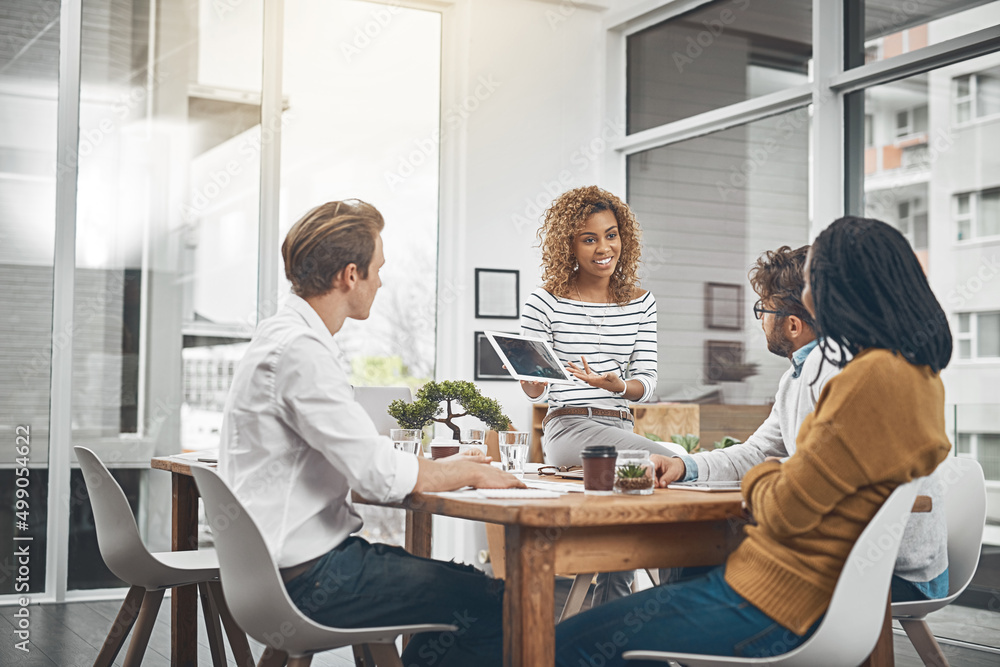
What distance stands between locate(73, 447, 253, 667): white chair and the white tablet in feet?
3.16

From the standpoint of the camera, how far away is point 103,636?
3.89 metres

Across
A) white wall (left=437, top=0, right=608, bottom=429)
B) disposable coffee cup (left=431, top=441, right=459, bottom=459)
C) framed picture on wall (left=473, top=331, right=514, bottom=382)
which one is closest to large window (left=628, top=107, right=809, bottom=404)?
white wall (left=437, top=0, right=608, bottom=429)

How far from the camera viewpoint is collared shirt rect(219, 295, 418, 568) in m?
1.86

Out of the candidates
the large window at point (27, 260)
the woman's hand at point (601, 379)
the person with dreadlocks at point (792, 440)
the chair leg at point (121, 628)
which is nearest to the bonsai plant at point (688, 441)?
the woman's hand at point (601, 379)

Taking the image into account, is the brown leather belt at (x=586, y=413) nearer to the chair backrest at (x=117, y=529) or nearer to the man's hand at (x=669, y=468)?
the man's hand at (x=669, y=468)

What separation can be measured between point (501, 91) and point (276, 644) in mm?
4375

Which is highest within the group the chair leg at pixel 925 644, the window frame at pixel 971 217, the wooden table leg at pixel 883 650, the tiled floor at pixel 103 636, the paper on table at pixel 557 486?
the window frame at pixel 971 217

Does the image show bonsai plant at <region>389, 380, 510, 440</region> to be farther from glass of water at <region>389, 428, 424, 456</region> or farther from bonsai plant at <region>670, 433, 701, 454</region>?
bonsai plant at <region>670, 433, 701, 454</region>

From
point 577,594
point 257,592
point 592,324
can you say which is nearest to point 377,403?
point 592,324

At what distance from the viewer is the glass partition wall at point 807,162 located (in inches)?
159

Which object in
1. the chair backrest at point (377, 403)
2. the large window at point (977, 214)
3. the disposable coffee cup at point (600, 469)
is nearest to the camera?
the disposable coffee cup at point (600, 469)

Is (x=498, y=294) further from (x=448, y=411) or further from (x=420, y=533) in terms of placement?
(x=448, y=411)

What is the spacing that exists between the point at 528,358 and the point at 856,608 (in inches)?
39.9

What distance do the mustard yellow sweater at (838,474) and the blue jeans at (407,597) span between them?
0.59 m
